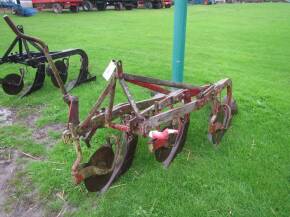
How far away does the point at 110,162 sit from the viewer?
3.45 meters

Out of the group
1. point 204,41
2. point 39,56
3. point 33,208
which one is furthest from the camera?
point 204,41

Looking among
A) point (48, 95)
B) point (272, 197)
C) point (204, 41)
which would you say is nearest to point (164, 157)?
point (272, 197)

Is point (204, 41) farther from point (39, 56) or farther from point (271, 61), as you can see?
point (39, 56)

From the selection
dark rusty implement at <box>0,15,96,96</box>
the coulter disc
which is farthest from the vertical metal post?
the coulter disc

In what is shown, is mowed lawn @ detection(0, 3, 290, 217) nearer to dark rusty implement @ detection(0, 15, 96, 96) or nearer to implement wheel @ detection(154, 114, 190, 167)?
implement wheel @ detection(154, 114, 190, 167)

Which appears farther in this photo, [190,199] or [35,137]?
[35,137]

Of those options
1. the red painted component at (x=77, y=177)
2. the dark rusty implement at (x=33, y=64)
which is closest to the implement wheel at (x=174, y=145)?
the red painted component at (x=77, y=177)

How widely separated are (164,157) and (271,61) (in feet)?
18.7

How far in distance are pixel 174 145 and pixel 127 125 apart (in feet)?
3.01

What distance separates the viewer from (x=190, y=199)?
327 cm

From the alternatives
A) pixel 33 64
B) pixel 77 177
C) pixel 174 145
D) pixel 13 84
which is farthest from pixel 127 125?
pixel 13 84

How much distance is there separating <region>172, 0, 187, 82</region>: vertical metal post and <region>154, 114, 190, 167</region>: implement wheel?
1546mm

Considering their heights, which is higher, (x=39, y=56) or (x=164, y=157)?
(x=39, y=56)

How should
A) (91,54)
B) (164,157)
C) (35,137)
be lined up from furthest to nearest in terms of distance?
(91,54) < (35,137) < (164,157)
